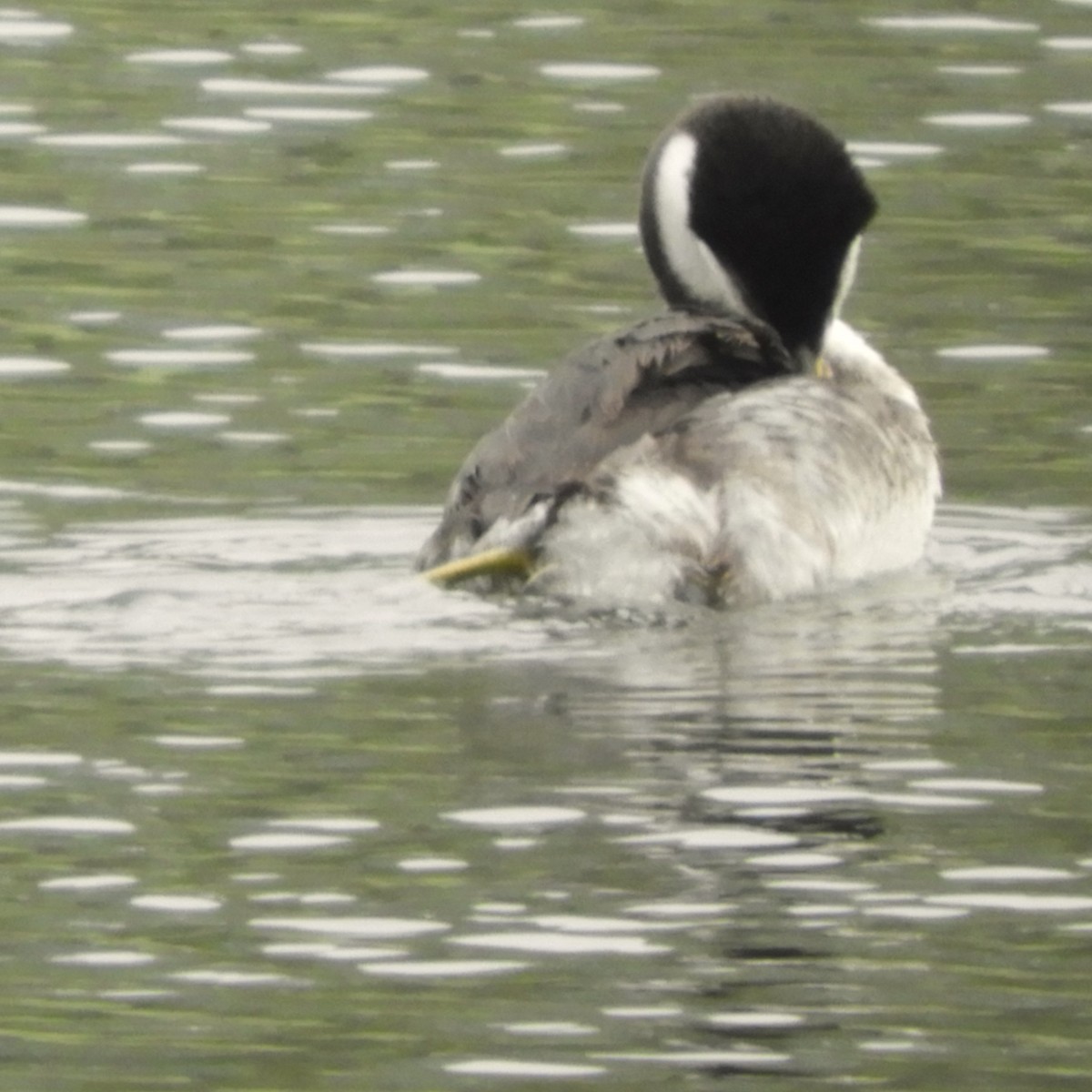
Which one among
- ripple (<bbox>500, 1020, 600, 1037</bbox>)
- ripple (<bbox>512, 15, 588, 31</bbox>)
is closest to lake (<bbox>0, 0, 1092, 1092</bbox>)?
ripple (<bbox>500, 1020, 600, 1037</bbox>)

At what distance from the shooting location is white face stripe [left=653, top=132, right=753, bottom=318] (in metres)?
12.3

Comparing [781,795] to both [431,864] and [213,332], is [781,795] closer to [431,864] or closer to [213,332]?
[431,864]

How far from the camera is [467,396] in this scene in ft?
45.7

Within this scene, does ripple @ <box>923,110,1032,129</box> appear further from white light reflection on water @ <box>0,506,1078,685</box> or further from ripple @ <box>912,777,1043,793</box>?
ripple @ <box>912,777,1043,793</box>

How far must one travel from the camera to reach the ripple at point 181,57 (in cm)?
1873

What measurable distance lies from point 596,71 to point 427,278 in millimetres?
3449

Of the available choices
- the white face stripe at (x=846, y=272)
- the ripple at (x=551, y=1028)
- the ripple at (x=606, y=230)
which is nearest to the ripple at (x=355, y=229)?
the ripple at (x=606, y=230)

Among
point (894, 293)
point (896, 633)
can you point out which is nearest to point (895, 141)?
point (894, 293)

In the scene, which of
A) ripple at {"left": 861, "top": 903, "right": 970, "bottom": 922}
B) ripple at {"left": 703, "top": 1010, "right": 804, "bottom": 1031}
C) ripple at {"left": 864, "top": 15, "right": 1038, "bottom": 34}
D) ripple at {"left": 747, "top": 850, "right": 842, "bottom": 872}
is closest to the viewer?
ripple at {"left": 703, "top": 1010, "right": 804, "bottom": 1031}

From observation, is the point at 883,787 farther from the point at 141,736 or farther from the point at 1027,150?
the point at 1027,150

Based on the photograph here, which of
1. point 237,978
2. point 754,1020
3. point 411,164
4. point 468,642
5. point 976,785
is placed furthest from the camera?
point 411,164

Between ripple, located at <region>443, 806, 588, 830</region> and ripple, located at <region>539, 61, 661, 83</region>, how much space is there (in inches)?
388

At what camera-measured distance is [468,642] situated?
1058 cm

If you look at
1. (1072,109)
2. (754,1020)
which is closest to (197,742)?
(754,1020)
